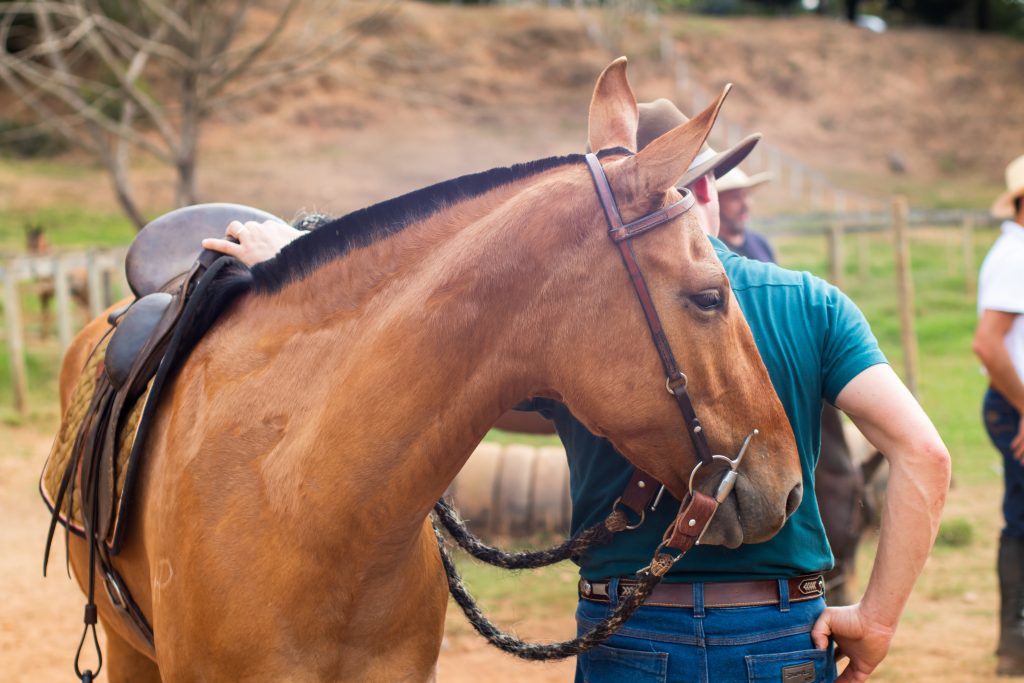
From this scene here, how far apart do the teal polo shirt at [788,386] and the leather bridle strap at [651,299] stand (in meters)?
0.35

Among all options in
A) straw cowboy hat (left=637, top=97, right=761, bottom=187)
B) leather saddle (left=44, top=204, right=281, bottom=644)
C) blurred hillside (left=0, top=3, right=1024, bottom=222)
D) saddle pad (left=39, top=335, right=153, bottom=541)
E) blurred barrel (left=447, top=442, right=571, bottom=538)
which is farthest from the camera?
blurred hillside (left=0, top=3, right=1024, bottom=222)

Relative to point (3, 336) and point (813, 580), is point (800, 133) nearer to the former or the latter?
point (3, 336)

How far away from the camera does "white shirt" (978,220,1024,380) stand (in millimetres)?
4418

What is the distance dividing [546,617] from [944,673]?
2.05 meters

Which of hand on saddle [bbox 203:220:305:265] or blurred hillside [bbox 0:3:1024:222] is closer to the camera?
hand on saddle [bbox 203:220:305:265]

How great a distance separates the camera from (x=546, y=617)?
5.59 metres

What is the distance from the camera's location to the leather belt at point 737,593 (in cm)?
221

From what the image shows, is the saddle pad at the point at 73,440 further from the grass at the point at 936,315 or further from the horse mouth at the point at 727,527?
the grass at the point at 936,315

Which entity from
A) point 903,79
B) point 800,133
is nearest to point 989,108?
point 903,79

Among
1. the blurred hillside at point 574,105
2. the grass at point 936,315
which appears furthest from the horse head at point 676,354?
the blurred hillside at point 574,105

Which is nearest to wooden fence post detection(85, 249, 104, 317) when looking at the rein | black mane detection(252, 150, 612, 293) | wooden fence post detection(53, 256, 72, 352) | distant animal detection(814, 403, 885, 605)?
wooden fence post detection(53, 256, 72, 352)

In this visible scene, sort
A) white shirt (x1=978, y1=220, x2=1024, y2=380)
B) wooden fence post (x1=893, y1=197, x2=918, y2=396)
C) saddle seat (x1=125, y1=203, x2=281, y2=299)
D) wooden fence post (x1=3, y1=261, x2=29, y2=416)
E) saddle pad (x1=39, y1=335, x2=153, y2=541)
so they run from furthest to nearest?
1. wooden fence post (x1=3, y1=261, x2=29, y2=416)
2. wooden fence post (x1=893, y1=197, x2=918, y2=396)
3. white shirt (x1=978, y1=220, x2=1024, y2=380)
4. saddle seat (x1=125, y1=203, x2=281, y2=299)
5. saddle pad (x1=39, y1=335, x2=153, y2=541)

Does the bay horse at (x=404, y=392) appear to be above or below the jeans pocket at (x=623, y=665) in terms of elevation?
above

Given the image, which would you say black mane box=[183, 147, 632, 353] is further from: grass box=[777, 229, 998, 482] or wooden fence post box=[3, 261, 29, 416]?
wooden fence post box=[3, 261, 29, 416]
